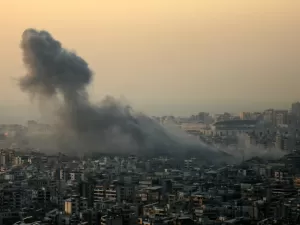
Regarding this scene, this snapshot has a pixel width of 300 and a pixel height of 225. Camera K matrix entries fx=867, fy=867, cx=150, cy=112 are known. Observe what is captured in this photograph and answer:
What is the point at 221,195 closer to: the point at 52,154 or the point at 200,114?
the point at 52,154

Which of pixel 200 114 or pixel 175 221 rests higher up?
pixel 200 114

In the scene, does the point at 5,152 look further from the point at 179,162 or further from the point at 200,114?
the point at 200,114

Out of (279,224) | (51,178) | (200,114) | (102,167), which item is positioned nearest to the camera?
(279,224)

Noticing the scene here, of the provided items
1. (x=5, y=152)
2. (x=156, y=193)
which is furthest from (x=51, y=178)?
(x=5, y=152)

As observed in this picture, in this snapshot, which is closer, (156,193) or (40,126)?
(156,193)

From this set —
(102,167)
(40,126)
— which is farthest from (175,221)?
(40,126)

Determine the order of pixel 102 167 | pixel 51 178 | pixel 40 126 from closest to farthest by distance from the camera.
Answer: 1. pixel 51 178
2. pixel 102 167
3. pixel 40 126
